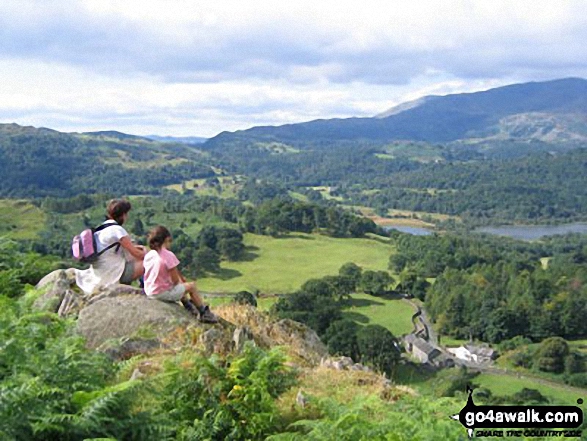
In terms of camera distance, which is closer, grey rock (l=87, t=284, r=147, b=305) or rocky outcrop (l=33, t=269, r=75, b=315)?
grey rock (l=87, t=284, r=147, b=305)

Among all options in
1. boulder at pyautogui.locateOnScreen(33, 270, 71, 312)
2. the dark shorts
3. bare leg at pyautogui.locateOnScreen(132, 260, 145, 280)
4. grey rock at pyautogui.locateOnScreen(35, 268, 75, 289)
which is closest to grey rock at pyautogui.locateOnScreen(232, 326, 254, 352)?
bare leg at pyautogui.locateOnScreen(132, 260, 145, 280)

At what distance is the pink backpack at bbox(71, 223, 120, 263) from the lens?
32.5ft

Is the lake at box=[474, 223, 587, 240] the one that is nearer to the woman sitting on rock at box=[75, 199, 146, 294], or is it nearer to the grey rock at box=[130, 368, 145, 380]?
the woman sitting on rock at box=[75, 199, 146, 294]

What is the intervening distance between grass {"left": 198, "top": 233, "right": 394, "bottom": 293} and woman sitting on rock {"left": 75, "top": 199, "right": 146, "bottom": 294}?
58.7m

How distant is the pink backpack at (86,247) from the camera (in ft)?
32.5

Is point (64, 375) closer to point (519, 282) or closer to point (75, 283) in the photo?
point (75, 283)

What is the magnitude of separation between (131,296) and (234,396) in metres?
3.88

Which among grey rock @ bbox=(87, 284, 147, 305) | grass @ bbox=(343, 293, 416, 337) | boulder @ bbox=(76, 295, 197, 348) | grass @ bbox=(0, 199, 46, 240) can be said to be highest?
grey rock @ bbox=(87, 284, 147, 305)

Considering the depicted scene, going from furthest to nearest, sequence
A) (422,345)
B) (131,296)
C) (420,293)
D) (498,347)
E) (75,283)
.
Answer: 1. (420,293)
2. (498,347)
3. (422,345)
4. (75,283)
5. (131,296)

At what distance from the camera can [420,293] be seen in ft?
256

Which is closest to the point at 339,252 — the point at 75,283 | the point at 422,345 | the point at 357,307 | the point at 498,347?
the point at 357,307

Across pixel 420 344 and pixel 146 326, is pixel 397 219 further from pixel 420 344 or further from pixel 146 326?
pixel 146 326

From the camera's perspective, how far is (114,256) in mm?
10398

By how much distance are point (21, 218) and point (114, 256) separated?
11148cm
